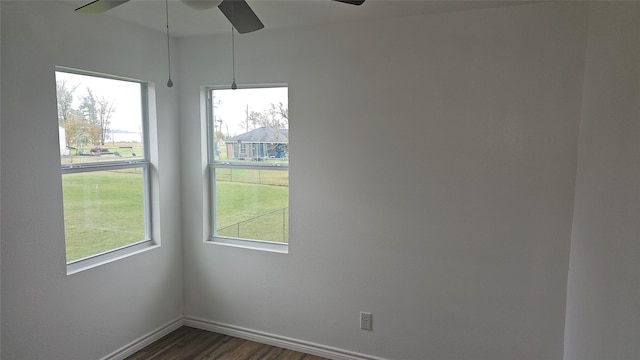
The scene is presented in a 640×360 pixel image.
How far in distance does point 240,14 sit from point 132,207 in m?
2.03

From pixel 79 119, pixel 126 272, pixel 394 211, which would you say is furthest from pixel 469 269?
pixel 79 119

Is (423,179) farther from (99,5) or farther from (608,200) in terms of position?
(99,5)

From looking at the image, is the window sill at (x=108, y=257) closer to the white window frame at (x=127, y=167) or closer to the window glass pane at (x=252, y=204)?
the white window frame at (x=127, y=167)

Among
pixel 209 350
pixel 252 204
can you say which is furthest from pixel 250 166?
pixel 209 350

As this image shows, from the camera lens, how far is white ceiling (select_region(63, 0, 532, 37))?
2.41 metres

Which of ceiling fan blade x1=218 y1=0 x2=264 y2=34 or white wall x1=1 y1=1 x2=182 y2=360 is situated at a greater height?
ceiling fan blade x1=218 y1=0 x2=264 y2=34

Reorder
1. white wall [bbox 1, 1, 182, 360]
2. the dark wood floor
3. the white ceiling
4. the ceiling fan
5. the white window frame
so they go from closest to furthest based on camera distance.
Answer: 1. the ceiling fan
2. white wall [bbox 1, 1, 182, 360]
3. the white ceiling
4. the white window frame
5. the dark wood floor

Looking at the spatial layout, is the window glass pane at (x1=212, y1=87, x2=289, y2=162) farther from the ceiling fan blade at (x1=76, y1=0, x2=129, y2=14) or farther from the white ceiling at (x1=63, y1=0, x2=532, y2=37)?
the ceiling fan blade at (x1=76, y1=0, x2=129, y2=14)

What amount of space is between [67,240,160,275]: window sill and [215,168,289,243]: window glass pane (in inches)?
23.6

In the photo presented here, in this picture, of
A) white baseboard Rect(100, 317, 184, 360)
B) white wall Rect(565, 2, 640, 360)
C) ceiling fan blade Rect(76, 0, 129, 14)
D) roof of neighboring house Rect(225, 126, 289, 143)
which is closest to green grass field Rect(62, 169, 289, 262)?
roof of neighboring house Rect(225, 126, 289, 143)

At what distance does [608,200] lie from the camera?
1.69 m

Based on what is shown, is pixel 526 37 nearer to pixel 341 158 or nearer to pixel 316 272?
pixel 341 158

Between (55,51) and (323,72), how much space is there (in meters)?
1.70

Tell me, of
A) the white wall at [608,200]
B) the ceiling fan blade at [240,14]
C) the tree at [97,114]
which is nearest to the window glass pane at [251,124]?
the tree at [97,114]
